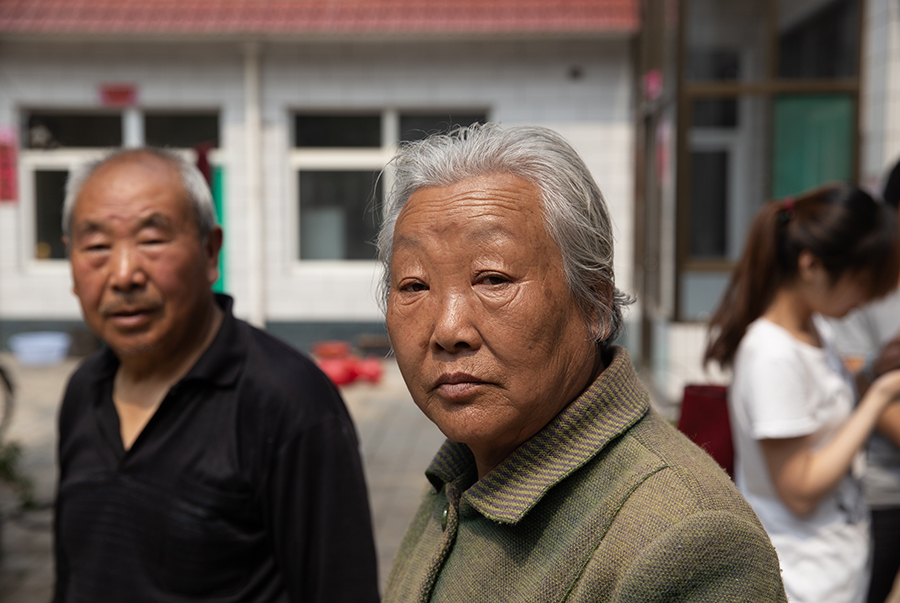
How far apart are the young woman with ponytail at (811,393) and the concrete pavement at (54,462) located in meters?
2.78

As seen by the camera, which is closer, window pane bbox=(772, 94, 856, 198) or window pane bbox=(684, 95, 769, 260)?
window pane bbox=(772, 94, 856, 198)

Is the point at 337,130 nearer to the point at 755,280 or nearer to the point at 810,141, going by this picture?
the point at 810,141

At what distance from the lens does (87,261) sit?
2.13 meters

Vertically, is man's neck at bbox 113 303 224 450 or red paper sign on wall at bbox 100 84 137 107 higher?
red paper sign on wall at bbox 100 84 137 107

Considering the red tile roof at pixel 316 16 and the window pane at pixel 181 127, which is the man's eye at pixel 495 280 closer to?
the red tile roof at pixel 316 16

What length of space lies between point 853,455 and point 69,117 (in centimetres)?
1118

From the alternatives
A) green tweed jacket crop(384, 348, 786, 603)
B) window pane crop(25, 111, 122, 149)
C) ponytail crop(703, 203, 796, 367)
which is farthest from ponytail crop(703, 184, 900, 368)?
window pane crop(25, 111, 122, 149)

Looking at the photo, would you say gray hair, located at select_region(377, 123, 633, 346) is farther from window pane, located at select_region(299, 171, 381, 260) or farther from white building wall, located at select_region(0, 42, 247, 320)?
white building wall, located at select_region(0, 42, 247, 320)

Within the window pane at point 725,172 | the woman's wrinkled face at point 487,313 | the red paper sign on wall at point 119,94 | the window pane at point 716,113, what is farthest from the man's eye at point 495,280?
the red paper sign on wall at point 119,94

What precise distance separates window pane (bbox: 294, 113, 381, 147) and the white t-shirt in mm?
9230

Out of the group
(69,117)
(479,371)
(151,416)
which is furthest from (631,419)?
(69,117)

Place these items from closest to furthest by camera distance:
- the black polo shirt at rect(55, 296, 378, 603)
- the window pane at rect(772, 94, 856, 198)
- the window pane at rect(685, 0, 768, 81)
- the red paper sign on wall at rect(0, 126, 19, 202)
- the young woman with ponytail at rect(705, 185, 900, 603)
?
1. the black polo shirt at rect(55, 296, 378, 603)
2. the young woman with ponytail at rect(705, 185, 900, 603)
3. the window pane at rect(772, 94, 856, 198)
4. the window pane at rect(685, 0, 768, 81)
5. the red paper sign on wall at rect(0, 126, 19, 202)

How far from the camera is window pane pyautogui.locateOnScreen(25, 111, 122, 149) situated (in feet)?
36.3

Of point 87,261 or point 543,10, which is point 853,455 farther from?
point 543,10
